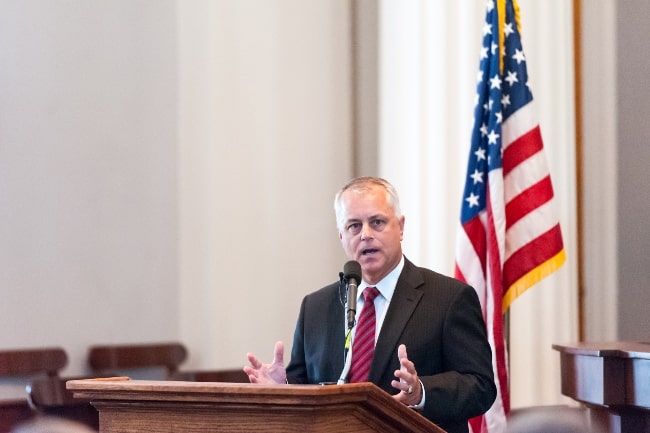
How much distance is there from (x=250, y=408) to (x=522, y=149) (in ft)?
11.4

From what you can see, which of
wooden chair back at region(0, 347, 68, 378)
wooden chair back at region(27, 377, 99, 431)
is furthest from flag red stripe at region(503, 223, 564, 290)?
wooden chair back at region(0, 347, 68, 378)

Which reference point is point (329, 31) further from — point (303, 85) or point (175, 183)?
point (175, 183)

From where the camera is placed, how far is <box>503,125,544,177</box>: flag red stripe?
5.70 metres

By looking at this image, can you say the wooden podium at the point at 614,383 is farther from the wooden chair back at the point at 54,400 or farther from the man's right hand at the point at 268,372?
the wooden chair back at the point at 54,400

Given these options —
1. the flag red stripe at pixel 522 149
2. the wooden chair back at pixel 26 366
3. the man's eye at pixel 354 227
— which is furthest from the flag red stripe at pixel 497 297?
the wooden chair back at pixel 26 366

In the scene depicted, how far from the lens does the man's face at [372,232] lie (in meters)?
3.63

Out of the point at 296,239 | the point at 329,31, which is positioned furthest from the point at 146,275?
the point at 329,31

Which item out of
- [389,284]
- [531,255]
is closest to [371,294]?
[389,284]

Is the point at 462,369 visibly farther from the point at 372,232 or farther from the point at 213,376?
the point at 213,376

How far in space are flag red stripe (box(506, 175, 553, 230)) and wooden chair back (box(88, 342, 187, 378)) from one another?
2886mm

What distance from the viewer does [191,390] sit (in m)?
2.63

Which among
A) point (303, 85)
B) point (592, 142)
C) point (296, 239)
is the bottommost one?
point (296, 239)

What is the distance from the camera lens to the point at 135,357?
7.25 metres

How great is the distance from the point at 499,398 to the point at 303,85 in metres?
3.63
